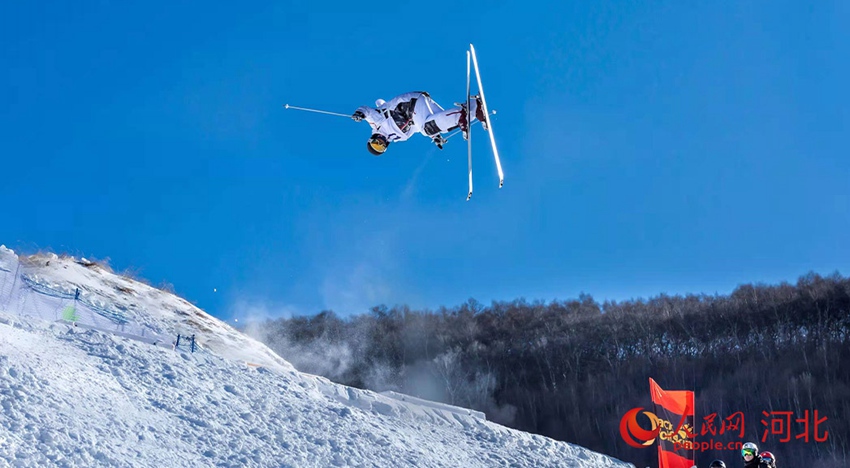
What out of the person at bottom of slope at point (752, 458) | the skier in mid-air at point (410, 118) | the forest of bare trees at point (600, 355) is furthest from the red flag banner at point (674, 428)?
the forest of bare trees at point (600, 355)

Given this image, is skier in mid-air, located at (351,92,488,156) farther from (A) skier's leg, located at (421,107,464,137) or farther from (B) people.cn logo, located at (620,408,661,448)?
(B) people.cn logo, located at (620,408,661,448)

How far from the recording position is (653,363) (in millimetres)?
52344

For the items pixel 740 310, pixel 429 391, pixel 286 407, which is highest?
pixel 740 310

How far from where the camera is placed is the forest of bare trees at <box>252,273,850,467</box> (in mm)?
45594

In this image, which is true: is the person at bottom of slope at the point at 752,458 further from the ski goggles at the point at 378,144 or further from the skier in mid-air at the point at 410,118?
the ski goggles at the point at 378,144

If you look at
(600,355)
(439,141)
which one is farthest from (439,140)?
(600,355)

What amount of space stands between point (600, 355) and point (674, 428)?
1422 inches

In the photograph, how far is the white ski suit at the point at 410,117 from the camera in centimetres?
1583

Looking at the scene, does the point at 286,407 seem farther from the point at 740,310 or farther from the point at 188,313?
the point at 740,310

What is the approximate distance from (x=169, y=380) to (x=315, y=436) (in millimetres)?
3186

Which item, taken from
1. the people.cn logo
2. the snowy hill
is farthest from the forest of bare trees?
the snowy hill

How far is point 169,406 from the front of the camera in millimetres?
14109

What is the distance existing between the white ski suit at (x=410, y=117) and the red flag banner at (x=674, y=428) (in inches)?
325

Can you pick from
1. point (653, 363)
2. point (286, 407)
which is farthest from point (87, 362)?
point (653, 363)
